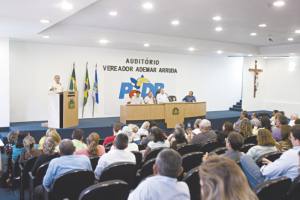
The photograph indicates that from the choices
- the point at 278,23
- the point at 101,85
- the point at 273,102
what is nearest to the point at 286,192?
the point at 278,23

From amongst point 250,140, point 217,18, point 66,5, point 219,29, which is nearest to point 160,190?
point 250,140

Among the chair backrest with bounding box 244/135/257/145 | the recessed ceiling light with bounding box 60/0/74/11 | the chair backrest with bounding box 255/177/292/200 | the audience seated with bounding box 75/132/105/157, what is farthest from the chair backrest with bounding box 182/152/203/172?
the recessed ceiling light with bounding box 60/0/74/11

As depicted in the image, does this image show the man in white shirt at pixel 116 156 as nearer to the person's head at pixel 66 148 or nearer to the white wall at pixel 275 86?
the person's head at pixel 66 148

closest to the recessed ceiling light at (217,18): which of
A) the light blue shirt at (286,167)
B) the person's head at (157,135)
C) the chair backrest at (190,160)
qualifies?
the person's head at (157,135)

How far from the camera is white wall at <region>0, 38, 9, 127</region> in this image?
29.7ft

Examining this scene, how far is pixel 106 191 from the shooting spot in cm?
254

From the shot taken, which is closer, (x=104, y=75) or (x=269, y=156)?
(x=269, y=156)

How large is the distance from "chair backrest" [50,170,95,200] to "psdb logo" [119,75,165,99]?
9.66 m

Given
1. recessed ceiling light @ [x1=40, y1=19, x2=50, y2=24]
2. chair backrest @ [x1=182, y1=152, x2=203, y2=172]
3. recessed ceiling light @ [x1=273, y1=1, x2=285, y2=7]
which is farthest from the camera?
recessed ceiling light @ [x1=40, y1=19, x2=50, y2=24]

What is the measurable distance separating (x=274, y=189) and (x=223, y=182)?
156 centimetres

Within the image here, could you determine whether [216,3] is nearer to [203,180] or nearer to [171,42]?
[171,42]

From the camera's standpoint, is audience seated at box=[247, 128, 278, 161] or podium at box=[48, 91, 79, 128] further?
podium at box=[48, 91, 79, 128]

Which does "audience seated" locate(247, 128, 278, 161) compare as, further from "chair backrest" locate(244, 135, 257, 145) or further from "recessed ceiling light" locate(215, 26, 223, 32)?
"recessed ceiling light" locate(215, 26, 223, 32)

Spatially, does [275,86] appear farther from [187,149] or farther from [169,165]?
[169,165]
